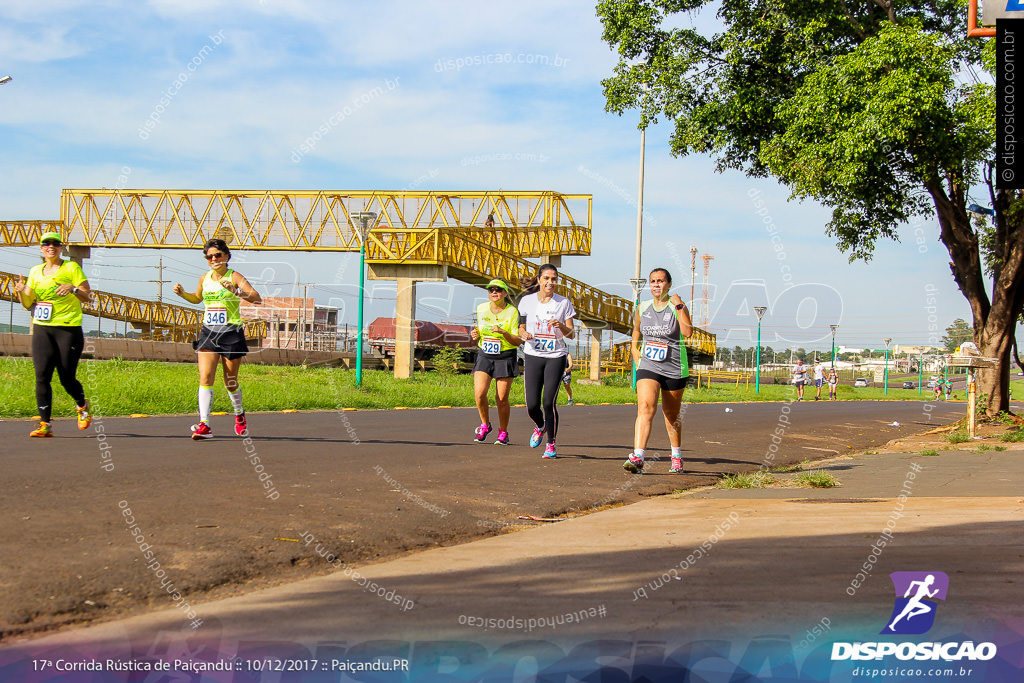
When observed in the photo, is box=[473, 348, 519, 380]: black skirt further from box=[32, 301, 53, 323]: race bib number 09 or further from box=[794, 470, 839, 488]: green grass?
box=[32, 301, 53, 323]: race bib number 09

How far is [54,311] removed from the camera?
30.0 feet

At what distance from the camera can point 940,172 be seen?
1505 cm

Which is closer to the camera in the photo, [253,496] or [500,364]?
[253,496]

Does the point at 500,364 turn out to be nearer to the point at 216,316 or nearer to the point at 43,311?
the point at 216,316

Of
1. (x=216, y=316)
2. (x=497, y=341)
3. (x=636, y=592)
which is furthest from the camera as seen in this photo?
(x=497, y=341)

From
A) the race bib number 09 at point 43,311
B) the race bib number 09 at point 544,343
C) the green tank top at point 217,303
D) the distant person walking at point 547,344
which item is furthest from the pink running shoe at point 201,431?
the race bib number 09 at point 544,343

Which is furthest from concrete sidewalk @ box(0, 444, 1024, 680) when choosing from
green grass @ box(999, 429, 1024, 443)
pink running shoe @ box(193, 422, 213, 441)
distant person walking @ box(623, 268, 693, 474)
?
green grass @ box(999, 429, 1024, 443)

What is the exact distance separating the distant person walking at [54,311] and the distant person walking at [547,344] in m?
4.38

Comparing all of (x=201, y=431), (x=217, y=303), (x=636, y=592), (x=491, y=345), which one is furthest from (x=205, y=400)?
(x=636, y=592)

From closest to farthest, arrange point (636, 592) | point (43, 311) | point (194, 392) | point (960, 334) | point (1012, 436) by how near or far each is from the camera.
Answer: point (636, 592) → point (43, 311) → point (1012, 436) → point (194, 392) → point (960, 334)

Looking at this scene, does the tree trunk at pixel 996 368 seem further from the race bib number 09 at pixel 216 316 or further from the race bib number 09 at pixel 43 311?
the race bib number 09 at pixel 43 311

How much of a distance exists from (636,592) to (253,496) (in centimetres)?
321

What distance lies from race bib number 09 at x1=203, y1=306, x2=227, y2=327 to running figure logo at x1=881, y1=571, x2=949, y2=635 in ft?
23.4

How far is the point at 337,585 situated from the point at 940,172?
46.3ft
